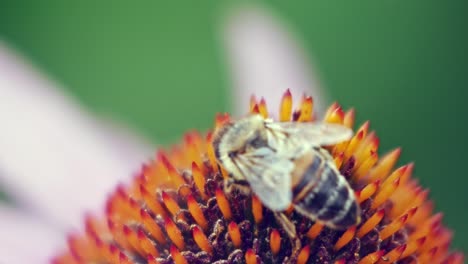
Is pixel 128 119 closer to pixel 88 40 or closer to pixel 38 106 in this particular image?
pixel 88 40

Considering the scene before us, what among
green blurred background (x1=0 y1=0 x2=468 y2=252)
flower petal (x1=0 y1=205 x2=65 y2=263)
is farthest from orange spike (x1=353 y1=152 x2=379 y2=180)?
green blurred background (x1=0 y1=0 x2=468 y2=252)

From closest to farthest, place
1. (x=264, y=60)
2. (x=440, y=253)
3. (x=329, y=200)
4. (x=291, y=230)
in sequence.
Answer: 1. (x=329, y=200)
2. (x=291, y=230)
3. (x=440, y=253)
4. (x=264, y=60)

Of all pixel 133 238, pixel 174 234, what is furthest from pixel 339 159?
pixel 133 238

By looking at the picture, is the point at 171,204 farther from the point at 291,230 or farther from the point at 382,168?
the point at 382,168

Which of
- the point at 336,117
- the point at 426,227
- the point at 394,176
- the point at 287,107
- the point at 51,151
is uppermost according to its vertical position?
the point at 51,151

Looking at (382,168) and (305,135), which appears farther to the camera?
(382,168)

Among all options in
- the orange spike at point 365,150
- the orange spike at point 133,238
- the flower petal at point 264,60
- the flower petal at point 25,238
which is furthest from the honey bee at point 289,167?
the flower petal at point 264,60

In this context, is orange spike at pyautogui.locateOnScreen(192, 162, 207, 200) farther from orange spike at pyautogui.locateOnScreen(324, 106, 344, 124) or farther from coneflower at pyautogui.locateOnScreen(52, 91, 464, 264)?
orange spike at pyautogui.locateOnScreen(324, 106, 344, 124)
